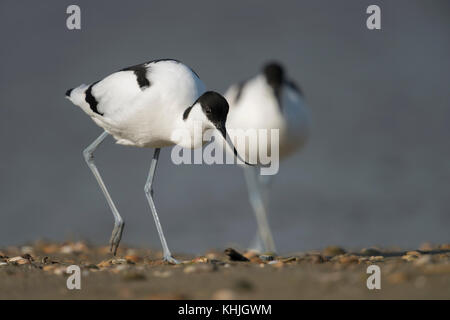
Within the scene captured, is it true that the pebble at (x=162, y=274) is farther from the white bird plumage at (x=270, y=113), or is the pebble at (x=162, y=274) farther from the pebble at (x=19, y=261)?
the white bird plumage at (x=270, y=113)

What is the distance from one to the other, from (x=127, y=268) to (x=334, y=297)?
175 centimetres

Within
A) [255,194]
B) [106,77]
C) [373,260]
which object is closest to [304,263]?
[373,260]

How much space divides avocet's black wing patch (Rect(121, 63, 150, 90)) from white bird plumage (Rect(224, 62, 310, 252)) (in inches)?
79.6

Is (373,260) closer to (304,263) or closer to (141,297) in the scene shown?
(304,263)

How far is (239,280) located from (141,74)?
2348 millimetres

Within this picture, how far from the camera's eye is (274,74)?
7.30 meters

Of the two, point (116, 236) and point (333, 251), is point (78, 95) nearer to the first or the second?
point (116, 236)

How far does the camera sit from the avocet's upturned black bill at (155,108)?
499 cm

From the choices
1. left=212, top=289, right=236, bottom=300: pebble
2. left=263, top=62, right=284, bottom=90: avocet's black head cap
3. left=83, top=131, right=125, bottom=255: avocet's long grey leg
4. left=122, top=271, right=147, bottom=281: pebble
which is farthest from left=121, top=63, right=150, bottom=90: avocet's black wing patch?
left=212, top=289, right=236, bottom=300: pebble

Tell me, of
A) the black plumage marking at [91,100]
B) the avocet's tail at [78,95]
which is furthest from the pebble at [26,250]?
the black plumage marking at [91,100]

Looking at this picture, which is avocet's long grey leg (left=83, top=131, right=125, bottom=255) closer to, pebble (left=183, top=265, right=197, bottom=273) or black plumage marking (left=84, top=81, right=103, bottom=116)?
black plumage marking (left=84, top=81, right=103, bottom=116)

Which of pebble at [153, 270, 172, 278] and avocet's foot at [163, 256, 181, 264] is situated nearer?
pebble at [153, 270, 172, 278]

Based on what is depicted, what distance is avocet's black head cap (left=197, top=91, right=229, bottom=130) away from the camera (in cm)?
474

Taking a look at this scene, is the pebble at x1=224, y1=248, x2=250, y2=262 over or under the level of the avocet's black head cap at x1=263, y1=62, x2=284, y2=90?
under
